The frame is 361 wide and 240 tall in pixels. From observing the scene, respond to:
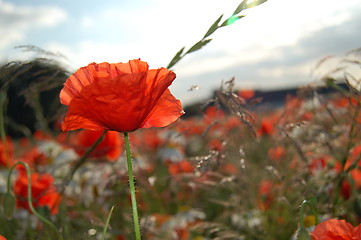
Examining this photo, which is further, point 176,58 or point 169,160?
point 169,160

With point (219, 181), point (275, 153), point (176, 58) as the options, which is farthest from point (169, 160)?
point (176, 58)

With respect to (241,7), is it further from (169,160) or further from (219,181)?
(169,160)

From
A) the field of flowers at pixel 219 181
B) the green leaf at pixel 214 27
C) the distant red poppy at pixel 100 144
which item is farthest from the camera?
the distant red poppy at pixel 100 144

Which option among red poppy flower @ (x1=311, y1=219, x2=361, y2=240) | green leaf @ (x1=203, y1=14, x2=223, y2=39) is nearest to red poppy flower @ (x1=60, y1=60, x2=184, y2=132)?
green leaf @ (x1=203, y1=14, x2=223, y2=39)

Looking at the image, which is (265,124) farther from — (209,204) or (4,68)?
(4,68)

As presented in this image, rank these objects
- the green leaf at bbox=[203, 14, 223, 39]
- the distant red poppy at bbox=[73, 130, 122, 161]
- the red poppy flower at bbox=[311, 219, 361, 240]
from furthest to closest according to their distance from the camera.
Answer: the distant red poppy at bbox=[73, 130, 122, 161] → the green leaf at bbox=[203, 14, 223, 39] → the red poppy flower at bbox=[311, 219, 361, 240]

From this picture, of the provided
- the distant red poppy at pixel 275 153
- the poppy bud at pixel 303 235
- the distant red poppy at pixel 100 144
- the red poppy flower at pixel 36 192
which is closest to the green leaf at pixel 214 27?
the poppy bud at pixel 303 235

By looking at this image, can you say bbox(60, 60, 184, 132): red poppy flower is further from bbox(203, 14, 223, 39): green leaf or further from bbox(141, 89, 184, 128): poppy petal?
bbox(203, 14, 223, 39): green leaf

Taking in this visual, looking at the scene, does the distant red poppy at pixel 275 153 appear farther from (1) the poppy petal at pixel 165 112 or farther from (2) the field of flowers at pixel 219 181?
(1) the poppy petal at pixel 165 112
